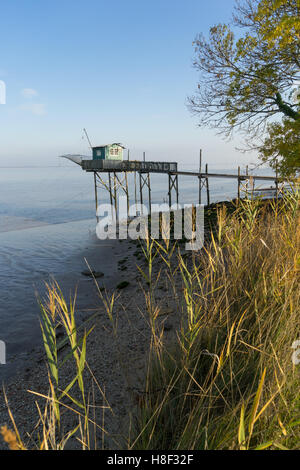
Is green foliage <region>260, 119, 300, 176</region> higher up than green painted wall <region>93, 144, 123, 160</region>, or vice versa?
green painted wall <region>93, 144, 123, 160</region>

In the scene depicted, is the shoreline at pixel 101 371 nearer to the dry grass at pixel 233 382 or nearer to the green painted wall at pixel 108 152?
the dry grass at pixel 233 382

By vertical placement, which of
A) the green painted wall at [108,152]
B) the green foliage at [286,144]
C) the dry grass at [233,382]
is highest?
the green painted wall at [108,152]

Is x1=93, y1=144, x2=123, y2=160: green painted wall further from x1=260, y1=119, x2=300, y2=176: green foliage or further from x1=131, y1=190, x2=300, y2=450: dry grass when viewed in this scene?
x1=131, y1=190, x2=300, y2=450: dry grass

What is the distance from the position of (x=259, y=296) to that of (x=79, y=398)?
7.79ft

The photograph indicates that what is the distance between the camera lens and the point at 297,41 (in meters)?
9.58

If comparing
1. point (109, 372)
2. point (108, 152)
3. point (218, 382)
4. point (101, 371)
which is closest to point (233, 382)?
point (218, 382)

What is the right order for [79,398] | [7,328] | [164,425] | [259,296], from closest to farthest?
[164,425] → [259,296] → [79,398] → [7,328]

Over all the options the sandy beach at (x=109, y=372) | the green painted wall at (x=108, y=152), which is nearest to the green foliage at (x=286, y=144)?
the sandy beach at (x=109, y=372)

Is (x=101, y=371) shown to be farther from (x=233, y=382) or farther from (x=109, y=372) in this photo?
(x=233, y=382)

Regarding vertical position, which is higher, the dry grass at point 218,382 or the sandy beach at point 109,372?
the dry grass at point 218,382

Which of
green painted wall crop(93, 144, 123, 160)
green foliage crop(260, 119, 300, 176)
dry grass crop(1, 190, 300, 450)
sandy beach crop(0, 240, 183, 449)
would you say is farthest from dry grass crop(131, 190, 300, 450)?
green painted wall crop(93, 144, 123, 160)

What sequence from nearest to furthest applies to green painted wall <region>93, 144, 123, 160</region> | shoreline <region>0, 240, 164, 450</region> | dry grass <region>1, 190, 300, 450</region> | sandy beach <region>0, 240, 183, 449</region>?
1. dry grass <region>1, 190, 300, 450</region>
2. sandy beach <region>0, 240, 183, 449</region>
3. shoreline <region>0, 240, 164, 450</region>
4. green painted wall <region>93, 144, 123, 160</region>
